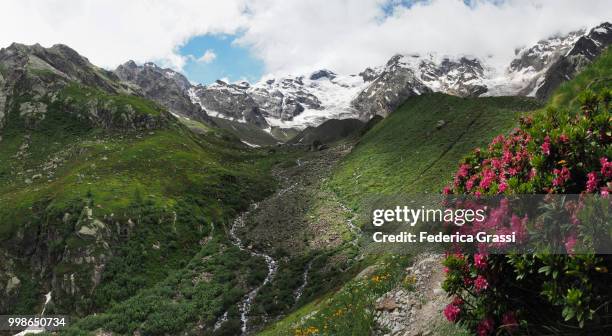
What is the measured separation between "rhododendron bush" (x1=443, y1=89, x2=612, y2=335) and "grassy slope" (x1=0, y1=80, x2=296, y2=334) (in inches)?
1259

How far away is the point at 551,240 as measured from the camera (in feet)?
28.9

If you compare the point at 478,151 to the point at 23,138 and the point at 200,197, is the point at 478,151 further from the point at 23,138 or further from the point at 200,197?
the point at 23,138

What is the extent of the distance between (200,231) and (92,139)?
58.6 metres

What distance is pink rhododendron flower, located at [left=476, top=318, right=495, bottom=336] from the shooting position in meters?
10.5

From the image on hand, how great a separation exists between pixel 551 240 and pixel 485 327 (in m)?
3.15

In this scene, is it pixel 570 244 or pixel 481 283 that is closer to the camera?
pixel 570 244

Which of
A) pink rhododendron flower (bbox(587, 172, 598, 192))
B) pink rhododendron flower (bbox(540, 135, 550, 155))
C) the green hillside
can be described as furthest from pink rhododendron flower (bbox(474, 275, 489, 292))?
the green hillside

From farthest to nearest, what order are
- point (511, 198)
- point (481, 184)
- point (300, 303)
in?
point (300, 303) → point (481, 184) → point (511, 198)

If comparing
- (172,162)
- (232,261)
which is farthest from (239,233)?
(172,162)

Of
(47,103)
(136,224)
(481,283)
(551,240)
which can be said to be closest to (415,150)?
(136,224)

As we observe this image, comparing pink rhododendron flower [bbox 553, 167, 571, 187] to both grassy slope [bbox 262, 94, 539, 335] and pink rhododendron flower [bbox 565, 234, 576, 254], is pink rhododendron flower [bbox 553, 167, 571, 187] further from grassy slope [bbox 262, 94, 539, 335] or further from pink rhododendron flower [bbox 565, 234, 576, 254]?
grassy slope [bbox 262, 94, 539, 335]

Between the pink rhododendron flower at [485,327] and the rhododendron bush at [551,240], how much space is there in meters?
0.02

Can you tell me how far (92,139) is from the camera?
104250 mm

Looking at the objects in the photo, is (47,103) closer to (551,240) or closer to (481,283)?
(481,283)
